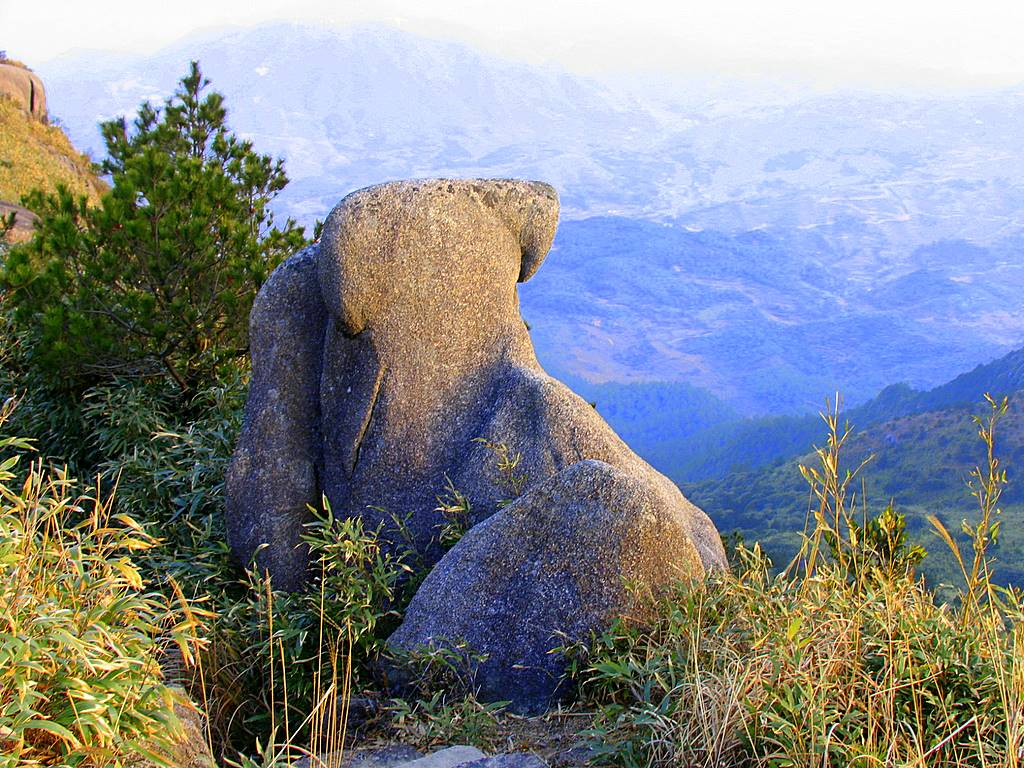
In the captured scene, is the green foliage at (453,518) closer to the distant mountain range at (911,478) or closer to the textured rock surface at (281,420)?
the textured rock surface at (281,420)

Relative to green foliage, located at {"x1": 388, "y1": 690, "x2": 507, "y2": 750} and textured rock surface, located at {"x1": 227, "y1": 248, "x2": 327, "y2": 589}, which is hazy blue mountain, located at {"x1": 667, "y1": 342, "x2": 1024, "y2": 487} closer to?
textured rock surface, located at {"x1": 227, "y1": 248, "x2": 327, "y2": 589}

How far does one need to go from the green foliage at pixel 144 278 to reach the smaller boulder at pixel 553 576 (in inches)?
187

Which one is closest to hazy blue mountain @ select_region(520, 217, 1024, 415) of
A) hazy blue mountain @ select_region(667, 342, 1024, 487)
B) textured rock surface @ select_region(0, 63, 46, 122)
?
hazy blue mountain @ select_region(667, 342, 1024, 487)

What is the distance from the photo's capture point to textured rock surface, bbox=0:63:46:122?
1224 inches

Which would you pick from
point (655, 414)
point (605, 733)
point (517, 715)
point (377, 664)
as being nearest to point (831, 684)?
point (605, 733)

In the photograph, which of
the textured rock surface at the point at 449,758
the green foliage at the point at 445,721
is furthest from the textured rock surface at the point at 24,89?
the textured rock surface at the point at 449,758

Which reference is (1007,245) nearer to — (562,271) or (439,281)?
(562,271)

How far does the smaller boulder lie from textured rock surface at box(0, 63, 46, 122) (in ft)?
97.3

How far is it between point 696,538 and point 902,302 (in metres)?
137

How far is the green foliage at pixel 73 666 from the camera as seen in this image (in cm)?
319

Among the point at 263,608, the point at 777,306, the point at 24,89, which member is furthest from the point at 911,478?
the point at 777,306

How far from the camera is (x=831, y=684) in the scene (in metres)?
3.93

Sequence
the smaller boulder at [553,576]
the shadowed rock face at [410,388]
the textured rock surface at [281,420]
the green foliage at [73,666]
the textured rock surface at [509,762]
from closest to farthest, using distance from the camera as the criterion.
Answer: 1. the green foliage at [73,666]
2. the textured rock surface at [509,762]
3. the smaller boulder at [553,576]
4. the shadowed rock face at [410,388]
5. the textured rock surface at [281,420]

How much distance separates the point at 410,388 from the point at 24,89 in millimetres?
30586
